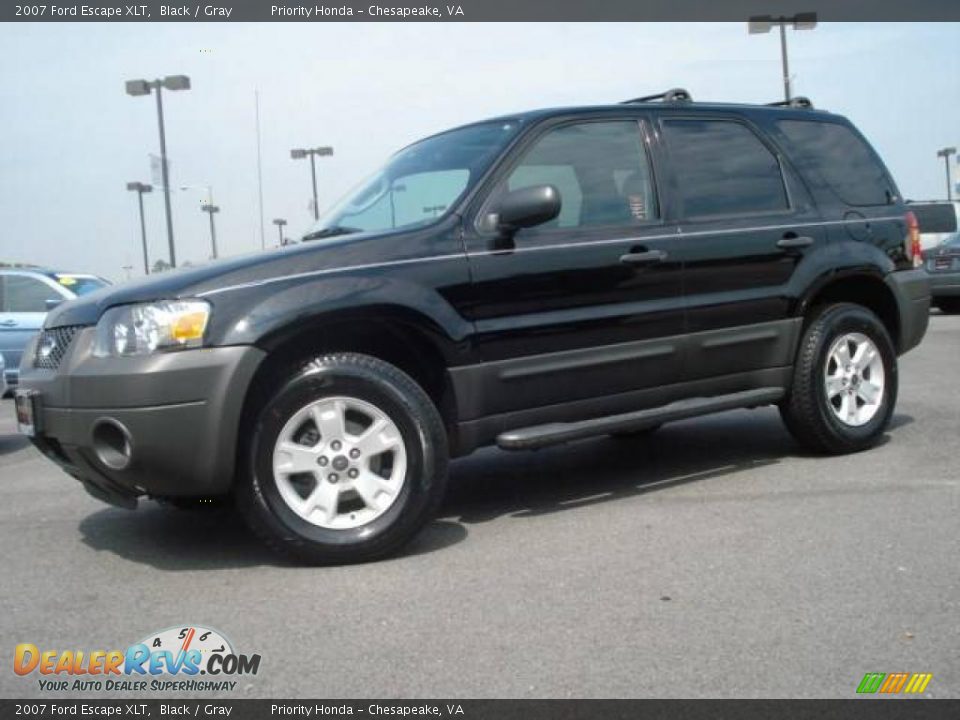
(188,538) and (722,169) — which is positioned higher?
(722,169)

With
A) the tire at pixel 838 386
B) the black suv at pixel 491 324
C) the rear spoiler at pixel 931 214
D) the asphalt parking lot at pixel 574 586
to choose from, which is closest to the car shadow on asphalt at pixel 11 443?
the asphalt parking lot at pixel 574 586

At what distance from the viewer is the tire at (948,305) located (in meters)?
16.7

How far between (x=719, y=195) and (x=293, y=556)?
290 cm

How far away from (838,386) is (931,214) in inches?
78.8

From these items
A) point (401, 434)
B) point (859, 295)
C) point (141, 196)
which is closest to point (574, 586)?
point (401, 434)

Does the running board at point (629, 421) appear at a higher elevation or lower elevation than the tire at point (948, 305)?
higher

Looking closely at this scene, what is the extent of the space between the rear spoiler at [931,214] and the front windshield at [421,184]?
9.70 feet

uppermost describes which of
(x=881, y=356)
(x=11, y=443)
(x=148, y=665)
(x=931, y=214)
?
(x=931, y=214)

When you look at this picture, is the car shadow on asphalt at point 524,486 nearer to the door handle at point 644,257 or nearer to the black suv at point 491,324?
the black suv at point 491,324

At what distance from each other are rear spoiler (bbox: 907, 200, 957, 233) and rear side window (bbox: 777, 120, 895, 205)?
339 mm

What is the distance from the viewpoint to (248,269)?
384 cm

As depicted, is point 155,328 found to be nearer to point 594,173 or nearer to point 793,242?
point 594,173

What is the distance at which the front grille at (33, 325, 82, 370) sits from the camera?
4008mm
